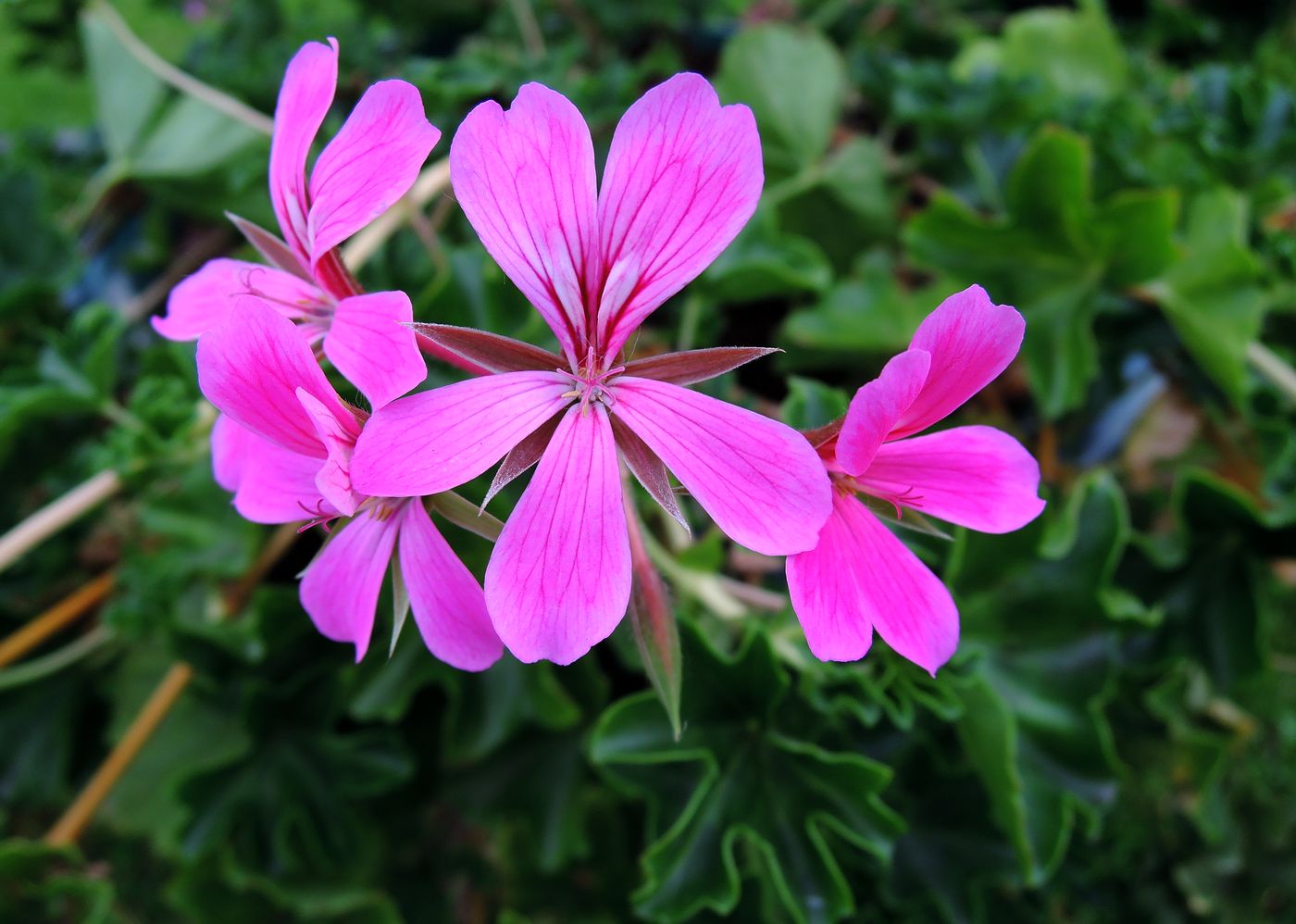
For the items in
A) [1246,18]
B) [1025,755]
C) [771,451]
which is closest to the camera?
[771,451]

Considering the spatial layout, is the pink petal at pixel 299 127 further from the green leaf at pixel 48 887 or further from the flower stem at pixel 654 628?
the green leaf at pixel 48 887

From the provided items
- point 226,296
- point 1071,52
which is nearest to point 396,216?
point 226,296

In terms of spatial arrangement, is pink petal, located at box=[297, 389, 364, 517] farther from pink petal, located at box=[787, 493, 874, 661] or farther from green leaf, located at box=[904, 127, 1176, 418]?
green leaf, located at box=[904, 127, 1176, 418]

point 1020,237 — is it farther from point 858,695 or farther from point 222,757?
point 222,757

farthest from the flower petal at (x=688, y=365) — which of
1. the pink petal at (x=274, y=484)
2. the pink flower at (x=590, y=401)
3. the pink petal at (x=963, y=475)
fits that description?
the pink petal at (x=274, y=484)

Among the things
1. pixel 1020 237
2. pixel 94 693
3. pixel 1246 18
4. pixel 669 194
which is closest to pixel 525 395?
pixel 669 194
